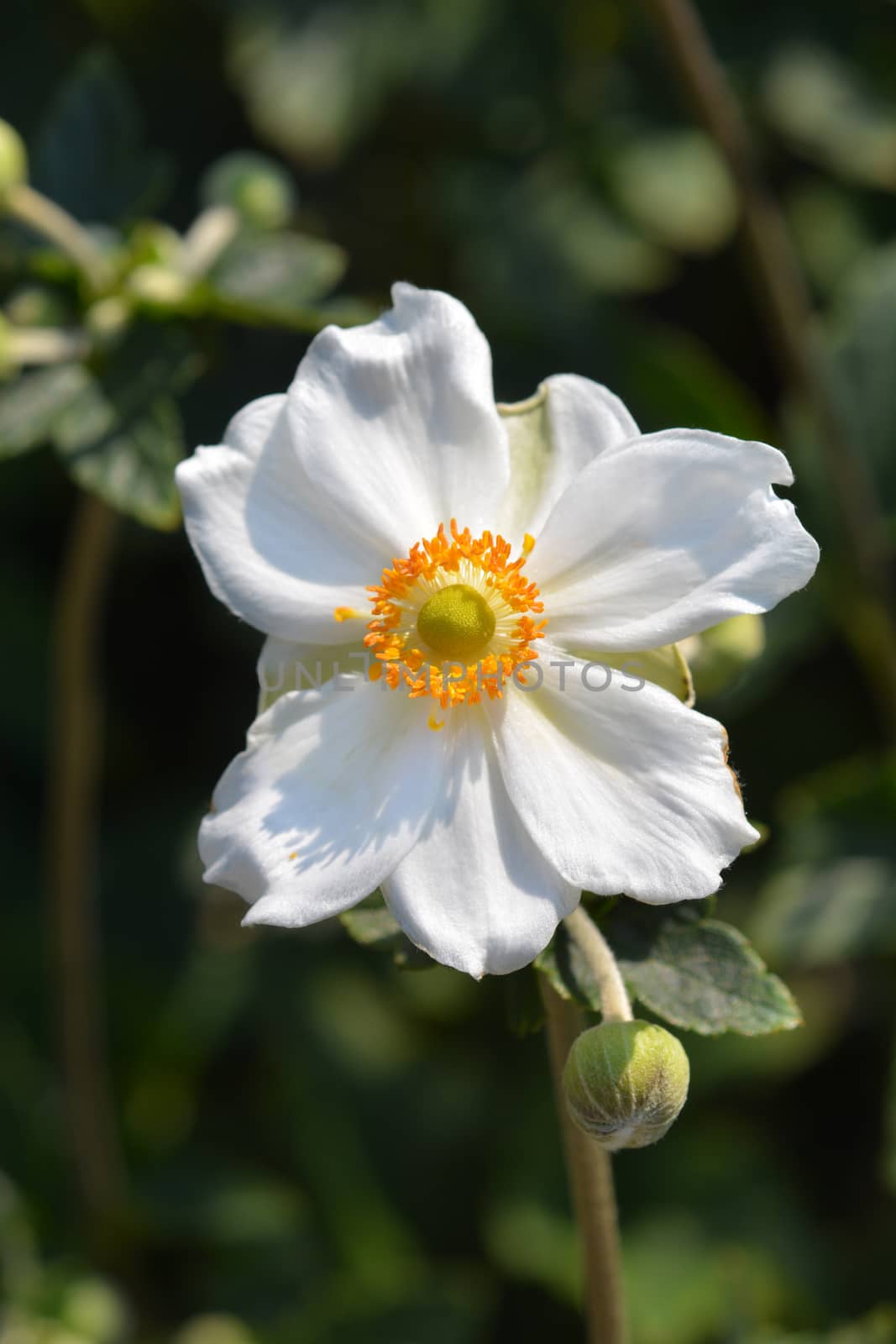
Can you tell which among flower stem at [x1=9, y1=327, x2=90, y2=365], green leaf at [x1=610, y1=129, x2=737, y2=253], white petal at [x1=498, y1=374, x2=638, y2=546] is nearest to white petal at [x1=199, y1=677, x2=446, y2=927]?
white petal at [x1=498, y1=374, x2=638, y2=546]

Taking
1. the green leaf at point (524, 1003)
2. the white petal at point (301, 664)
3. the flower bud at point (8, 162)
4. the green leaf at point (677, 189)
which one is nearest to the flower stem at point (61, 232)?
the flower bud at point (8, 162)

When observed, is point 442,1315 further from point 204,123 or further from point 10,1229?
point 204,123

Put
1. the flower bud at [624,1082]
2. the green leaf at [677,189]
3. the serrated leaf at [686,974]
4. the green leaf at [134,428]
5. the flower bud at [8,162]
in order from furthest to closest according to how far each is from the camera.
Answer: the green leaf at [677,189] < the flower bud at [8,162] < the green leaf at [134,428] < the serrated leaf at [686,974] < the flower bud at [624,1082]

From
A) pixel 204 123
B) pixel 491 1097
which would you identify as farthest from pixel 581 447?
pixel 204 123

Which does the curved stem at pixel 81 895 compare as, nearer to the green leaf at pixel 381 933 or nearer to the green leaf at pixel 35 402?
the green leaf at pixel 35 402

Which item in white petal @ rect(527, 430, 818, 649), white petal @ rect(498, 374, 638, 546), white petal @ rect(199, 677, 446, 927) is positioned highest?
white petal @ rect(498, 374, 638, 546)

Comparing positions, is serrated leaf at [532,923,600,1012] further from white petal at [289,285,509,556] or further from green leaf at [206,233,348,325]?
green leaf at [206,233,348,325]

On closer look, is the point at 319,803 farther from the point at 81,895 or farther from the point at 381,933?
the point at 81,895
